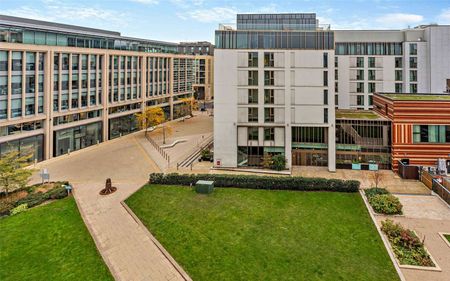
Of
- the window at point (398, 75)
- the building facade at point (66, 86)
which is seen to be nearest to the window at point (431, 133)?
the window at point (398, 75)

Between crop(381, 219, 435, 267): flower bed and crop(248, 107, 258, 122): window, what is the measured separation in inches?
789

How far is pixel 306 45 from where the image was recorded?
37.4 m

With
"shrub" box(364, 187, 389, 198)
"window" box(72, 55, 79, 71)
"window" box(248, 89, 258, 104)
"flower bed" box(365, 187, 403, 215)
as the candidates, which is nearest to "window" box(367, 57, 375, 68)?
"window" box(248, 89, 258, 104)

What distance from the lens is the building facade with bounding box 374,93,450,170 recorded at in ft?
115

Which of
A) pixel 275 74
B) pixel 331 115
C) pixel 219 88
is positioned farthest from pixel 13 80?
pixel 331 115

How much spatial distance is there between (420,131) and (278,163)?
1639 centimetres

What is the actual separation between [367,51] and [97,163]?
52.9 meters

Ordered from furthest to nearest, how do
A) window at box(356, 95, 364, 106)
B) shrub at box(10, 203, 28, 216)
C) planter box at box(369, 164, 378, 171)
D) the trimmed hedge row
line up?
window at box(356, 95, 364, 106) < planter box at box(369, 164, 378, 171) < the trimmed hedge row < shrub at box(10, 203, 28, 216)

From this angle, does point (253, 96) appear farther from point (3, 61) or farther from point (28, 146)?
point (3, 61)

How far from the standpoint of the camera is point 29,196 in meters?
27.0

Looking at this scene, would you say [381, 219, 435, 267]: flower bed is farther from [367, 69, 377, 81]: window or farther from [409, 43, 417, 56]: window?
[409, 43, 417, 56]: window

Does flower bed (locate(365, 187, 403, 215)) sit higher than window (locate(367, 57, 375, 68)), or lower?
lower

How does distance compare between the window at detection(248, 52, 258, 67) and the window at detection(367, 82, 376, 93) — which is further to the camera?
the window at detection(367, 82, 376, 93)

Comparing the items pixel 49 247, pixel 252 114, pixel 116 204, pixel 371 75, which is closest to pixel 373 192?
pixel 252 114
